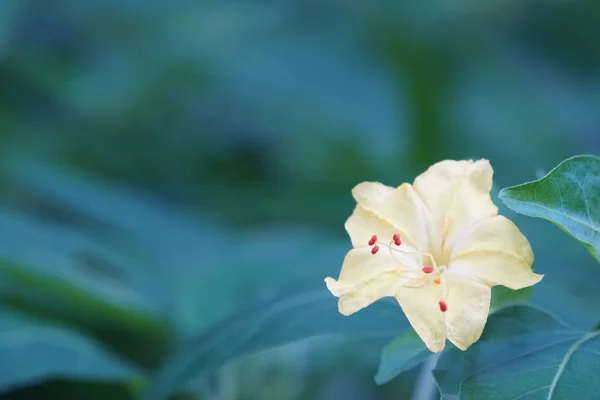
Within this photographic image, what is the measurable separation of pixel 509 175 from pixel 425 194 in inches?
70.5

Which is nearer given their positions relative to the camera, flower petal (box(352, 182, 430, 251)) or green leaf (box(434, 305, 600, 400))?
green leaf (box(434, 305, 600, 400))

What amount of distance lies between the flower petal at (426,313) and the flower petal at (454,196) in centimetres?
9

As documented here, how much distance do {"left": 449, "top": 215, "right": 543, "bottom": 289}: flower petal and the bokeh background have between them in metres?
0.18

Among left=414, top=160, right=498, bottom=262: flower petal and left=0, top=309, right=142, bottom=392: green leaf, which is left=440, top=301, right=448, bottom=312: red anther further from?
left=0, top=309, right=142, bottom=392: green leaf

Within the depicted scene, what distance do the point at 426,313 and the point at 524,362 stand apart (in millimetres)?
100

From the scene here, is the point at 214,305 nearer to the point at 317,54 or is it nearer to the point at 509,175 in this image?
the point at 509,175

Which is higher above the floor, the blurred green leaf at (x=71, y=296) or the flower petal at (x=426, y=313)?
the blurred green leaf at (x=71, y=296)

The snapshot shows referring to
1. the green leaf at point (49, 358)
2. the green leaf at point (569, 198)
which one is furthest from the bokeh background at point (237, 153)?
the green leaf at point (569, 198)

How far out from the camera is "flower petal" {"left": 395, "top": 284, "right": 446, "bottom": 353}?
65 cm

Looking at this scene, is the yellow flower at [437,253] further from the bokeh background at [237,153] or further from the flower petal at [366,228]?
the bokeh background at [237,153]

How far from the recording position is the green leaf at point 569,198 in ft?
2.13

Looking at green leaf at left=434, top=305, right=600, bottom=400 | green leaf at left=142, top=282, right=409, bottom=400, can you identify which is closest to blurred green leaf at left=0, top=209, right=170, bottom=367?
green leaf at left=142, top=282, right=409, bottom=400

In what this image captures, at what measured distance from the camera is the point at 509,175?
97.8 inches

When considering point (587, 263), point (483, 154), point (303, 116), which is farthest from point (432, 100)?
point (587, 263)
